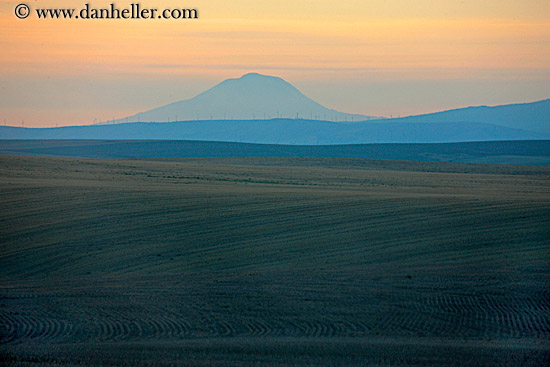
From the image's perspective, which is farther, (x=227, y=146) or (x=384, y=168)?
(x=227, y=146)

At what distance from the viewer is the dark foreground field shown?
883 cm

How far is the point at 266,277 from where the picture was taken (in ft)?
43.2

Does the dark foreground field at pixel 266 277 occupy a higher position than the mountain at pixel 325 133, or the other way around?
the mountain at pixel 325 133

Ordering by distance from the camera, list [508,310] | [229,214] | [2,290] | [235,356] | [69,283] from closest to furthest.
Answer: [235,356] < [508,310] < [2,290] < [69,283] < [229,214]

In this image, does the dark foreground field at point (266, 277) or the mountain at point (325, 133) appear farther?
the mountain at point (325, 133)

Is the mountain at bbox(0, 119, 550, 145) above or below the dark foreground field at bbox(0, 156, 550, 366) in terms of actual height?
above

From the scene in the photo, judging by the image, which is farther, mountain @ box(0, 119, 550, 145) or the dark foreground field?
mountain @ box(0, 119, 550, 145)

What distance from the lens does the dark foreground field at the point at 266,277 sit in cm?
883

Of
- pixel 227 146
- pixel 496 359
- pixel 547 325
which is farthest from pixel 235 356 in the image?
pixel 227 146

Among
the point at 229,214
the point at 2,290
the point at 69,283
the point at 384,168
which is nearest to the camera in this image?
the point at 2,290

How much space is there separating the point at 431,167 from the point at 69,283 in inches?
1523

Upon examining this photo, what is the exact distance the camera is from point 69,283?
1305cm

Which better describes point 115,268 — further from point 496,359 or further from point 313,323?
point 496,359

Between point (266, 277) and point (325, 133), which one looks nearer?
point (266, 277)
